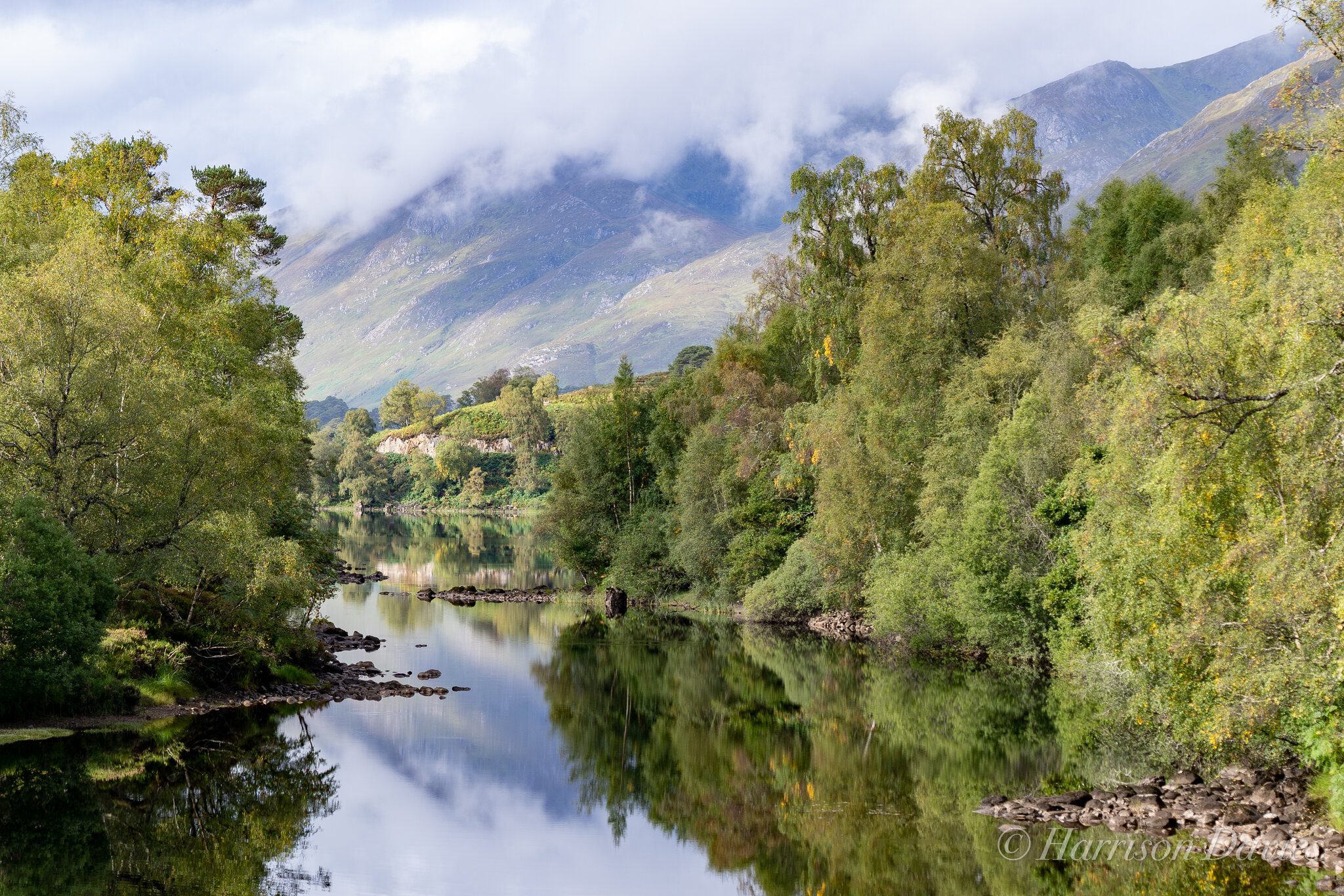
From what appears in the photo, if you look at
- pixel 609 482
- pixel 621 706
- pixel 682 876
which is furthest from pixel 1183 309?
pixel 609 482

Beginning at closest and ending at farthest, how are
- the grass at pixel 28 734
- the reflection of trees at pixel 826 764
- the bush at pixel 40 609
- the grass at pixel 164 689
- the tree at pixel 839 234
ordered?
the reflection of trees at pixel 826 764, the bush at pixel 40 609, the grass at pixel 28 734, the grass at pixel 164 689, the tree at pixel 839 234

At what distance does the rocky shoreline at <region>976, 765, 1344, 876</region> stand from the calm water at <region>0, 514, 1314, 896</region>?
77 centimetres

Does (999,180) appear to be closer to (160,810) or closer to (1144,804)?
(1144,804)

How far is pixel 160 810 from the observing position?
2248cm

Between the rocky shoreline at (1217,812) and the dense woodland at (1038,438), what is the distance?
852mm

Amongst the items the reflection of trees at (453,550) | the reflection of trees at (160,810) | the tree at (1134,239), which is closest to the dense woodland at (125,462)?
the reflection of trees at (160,810)

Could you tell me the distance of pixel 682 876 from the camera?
2152 cm

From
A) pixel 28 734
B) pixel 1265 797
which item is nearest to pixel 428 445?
pixel 28 734

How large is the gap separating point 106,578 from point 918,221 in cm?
3550

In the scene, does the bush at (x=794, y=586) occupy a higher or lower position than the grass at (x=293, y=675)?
lower

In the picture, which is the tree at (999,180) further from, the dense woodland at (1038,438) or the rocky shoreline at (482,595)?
the rocky shoreline at (482,595)

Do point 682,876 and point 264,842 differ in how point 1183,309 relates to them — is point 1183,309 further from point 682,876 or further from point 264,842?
point 264,842

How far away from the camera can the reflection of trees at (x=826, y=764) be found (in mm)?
19594

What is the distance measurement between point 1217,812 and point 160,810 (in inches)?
841
